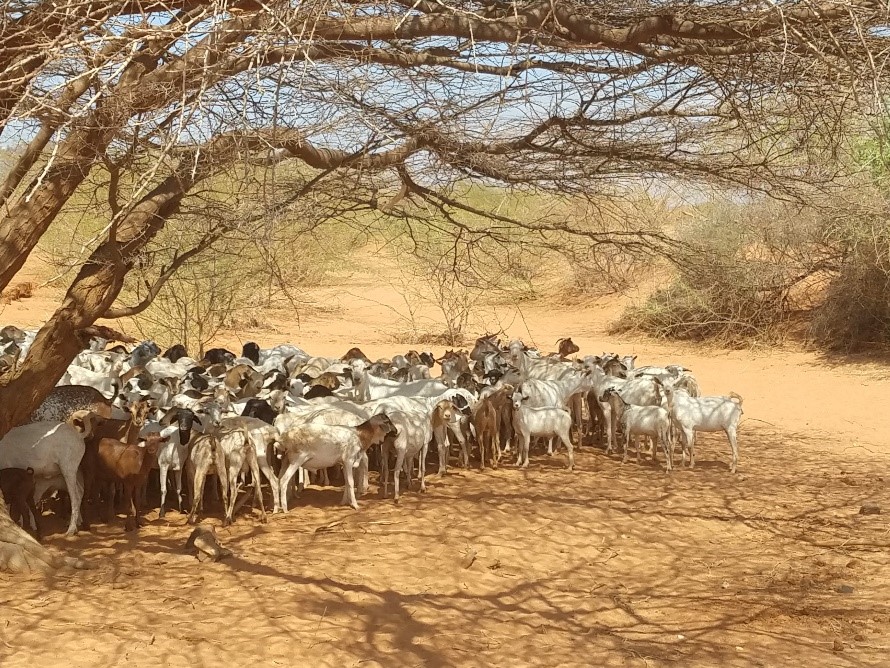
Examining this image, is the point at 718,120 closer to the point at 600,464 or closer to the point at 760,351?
the point at 600,464

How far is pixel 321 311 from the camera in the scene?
2506cm

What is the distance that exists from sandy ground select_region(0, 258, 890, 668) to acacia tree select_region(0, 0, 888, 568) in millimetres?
1873

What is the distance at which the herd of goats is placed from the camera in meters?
7.25

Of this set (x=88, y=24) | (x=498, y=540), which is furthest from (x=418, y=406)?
(x=88, y=24)

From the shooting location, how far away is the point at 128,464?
716cm

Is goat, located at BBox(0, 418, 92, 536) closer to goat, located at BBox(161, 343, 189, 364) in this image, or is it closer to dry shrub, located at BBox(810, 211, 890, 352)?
goat, located at BBox(161, 343, 189, 364)

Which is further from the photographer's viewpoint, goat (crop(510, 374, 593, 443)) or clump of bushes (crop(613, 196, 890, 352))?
clump of bushes (crop(613, 196, 890, 352))

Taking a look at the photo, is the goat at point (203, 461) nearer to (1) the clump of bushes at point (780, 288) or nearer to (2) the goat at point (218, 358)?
(2) the goat at point (218, 358)

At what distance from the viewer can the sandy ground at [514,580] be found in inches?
206

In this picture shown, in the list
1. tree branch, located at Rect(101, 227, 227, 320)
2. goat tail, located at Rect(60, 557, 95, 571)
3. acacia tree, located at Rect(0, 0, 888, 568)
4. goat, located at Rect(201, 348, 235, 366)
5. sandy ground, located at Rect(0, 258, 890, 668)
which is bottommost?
sandy ground, located at Rect(0, 258, 890, 668)

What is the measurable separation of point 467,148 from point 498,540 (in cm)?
327

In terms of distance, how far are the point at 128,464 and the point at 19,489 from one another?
742mm

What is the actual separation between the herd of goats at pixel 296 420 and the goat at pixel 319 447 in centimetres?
1

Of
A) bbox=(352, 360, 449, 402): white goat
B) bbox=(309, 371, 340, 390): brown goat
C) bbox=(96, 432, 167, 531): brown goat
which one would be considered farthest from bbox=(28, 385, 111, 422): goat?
bbox=(352, 360, 449, 402): white goat
